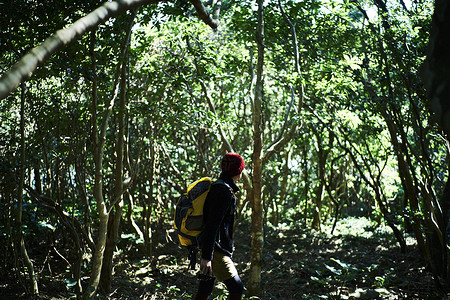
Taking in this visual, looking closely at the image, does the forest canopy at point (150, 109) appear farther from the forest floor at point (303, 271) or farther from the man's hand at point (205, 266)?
the man's hand at point (205, 266)

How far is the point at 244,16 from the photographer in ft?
27.7

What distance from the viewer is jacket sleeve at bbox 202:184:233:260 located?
12.0ft

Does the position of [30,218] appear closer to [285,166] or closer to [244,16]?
[244,16]

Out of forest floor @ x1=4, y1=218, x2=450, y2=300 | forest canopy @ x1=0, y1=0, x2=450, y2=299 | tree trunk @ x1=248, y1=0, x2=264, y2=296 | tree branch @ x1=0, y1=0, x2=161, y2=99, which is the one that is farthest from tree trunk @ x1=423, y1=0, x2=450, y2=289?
tree trunk @ x1=248, y1=0, x2=264, y2=296

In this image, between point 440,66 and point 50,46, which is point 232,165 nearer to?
point 50,46

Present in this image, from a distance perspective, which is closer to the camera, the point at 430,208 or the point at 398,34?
the point at 430,208

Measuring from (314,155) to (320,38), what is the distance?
24.9ft

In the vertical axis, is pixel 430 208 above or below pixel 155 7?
below

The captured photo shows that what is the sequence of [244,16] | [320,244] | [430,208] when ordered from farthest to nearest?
[320,244] < [244,16] < [430,208]

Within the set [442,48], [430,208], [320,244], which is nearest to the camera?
[442,48]

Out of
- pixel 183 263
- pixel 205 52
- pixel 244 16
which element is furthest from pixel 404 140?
pixel 183 263

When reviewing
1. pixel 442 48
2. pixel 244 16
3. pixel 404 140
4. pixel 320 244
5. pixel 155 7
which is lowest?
pixel 320 244

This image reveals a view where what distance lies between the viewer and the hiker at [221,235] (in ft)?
12.1

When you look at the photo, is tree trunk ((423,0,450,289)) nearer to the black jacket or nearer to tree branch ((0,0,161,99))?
tree branch ((0,0,161,99))
